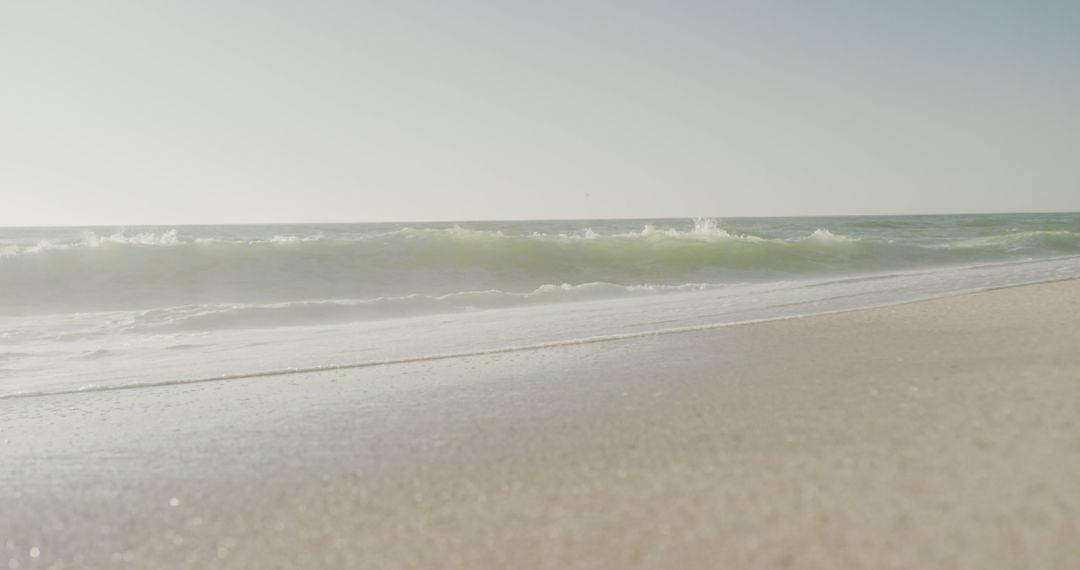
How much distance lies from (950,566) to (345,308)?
8.04m

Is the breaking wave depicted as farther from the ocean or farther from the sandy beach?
the sandy beach

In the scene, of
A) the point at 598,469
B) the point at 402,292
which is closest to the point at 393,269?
the point at 402,292

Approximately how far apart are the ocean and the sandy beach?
1.33 m

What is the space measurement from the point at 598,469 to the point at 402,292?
33.2 feet

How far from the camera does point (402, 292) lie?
11625mm

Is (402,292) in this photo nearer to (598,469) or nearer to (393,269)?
(393,269)

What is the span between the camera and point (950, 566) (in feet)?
3.59

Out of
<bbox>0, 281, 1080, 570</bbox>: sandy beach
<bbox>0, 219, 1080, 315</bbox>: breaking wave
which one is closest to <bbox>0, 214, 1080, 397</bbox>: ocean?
<bbox>0, 219, 1080, 315</bbox>: breaking wave

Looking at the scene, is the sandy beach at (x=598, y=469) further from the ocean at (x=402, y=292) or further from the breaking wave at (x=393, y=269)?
the breaking wave at (x=393, y=269)

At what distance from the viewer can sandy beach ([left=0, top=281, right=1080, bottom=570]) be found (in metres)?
1.25

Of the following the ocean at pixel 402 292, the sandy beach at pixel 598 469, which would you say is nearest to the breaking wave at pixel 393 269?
the ocean at pixel 402 292

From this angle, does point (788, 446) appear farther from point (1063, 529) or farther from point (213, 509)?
point (213, 509)

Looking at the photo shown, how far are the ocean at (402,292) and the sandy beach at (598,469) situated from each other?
1.33 metres

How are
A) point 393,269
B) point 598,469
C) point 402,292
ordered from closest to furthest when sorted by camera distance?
point 598,469 < point 402,292 < point 393,269
